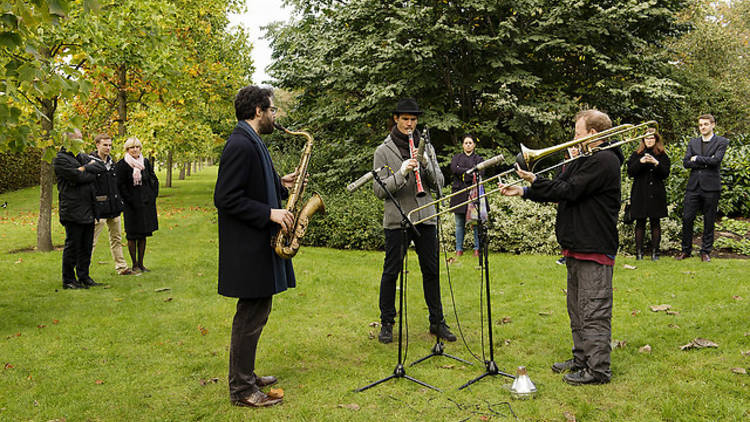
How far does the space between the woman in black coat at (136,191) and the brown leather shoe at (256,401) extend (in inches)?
210

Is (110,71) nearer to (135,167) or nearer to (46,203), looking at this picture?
(135,167)

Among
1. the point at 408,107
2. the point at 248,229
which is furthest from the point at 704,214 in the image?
the point at 248,229

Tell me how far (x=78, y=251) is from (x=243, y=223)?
5.47 metres

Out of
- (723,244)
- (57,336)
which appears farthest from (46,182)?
(723,244)

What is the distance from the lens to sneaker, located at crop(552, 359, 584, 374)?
452cm

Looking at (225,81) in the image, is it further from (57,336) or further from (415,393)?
(415,393)

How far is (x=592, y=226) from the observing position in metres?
4.25

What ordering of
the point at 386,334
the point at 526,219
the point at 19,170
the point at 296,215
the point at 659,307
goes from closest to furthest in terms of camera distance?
1. the point at 296,215
2. the point at 386,334
3. the point at 659,307
4. the point at 526,219
5. the point at 19,170

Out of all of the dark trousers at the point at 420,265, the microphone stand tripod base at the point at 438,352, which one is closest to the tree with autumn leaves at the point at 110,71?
the dark trousers at the point at 420,265

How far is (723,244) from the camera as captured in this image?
9438 millimetres

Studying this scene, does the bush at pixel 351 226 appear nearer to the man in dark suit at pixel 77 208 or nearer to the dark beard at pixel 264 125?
the man in dark suit at pixel 77 208

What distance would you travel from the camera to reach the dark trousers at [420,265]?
5.33 metres

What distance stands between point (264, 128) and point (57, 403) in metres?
2.80

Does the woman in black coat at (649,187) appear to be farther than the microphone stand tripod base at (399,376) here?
Yes
